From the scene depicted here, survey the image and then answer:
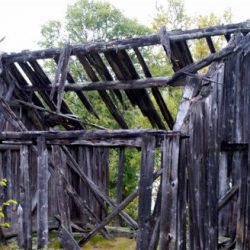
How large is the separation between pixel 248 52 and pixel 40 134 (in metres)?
4.96

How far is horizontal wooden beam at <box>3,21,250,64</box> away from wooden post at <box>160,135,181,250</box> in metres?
2.84

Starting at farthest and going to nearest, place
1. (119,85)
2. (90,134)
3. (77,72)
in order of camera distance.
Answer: (77,72)
(119,85)
(90,134)

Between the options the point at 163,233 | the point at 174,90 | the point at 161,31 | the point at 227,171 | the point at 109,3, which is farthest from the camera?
the point at 109,3

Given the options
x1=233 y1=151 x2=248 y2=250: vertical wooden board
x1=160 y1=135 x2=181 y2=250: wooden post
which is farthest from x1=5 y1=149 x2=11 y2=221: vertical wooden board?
x1=233 y1=151 x2=248 y2=250: vertical wooden board

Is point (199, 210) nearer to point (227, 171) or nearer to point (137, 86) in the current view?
point (137, 86)

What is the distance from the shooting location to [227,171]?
15.8 metres

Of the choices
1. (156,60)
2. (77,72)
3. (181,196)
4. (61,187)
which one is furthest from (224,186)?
(156,60)

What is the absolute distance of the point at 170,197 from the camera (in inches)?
392

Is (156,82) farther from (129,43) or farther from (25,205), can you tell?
(25,205)

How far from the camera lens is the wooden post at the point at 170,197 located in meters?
9.92

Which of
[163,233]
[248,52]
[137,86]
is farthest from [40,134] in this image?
[248,52]

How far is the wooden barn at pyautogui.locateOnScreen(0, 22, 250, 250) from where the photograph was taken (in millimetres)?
10242

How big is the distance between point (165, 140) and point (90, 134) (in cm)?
197

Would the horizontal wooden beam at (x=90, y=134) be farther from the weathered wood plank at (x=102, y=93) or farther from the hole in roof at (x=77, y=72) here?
the hole in roof at (x=77, y=72)
